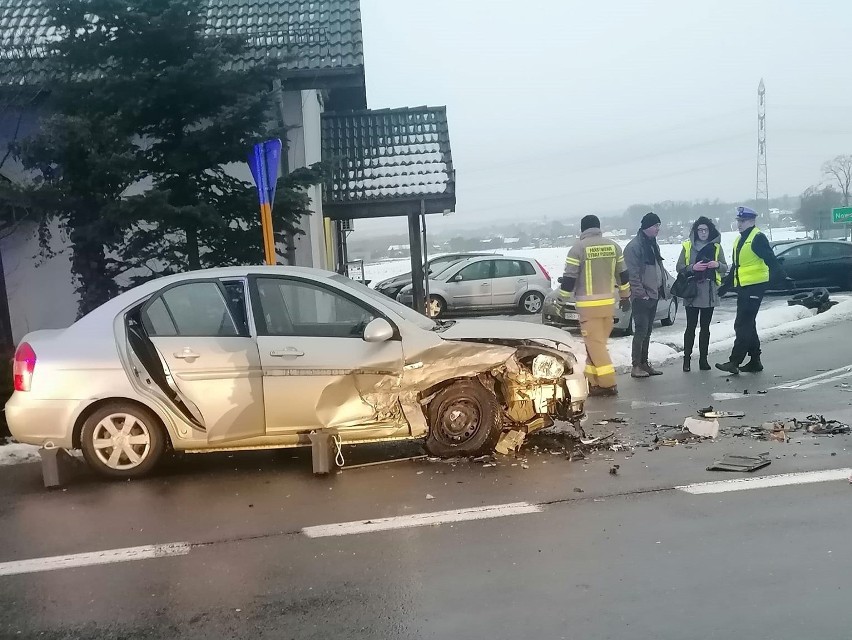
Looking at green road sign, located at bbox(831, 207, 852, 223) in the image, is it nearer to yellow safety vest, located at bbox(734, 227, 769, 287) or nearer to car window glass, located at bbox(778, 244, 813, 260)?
car window glass, located at bbox(778, 244, 813, 260)

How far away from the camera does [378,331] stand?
5762 mm

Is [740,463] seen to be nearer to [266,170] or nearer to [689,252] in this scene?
[689,252]

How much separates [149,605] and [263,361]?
2307 mm

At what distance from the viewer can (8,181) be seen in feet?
28.7

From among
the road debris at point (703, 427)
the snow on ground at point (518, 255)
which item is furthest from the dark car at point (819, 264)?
the road debris at point (703, 427)

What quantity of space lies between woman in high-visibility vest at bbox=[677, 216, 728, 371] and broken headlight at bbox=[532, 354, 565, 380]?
4.05 meters

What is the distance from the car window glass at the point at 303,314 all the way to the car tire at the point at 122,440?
115 cm

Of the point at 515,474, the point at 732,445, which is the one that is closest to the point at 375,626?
the point at 515,474

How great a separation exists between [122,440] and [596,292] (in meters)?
5.07

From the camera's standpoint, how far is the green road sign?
20.6 metres

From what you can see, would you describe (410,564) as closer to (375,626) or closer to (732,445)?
(375,626)

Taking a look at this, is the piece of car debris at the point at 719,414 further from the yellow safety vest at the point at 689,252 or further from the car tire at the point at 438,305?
the car tire at the point at 438,305

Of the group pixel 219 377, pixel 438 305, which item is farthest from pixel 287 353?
pixel 438 305

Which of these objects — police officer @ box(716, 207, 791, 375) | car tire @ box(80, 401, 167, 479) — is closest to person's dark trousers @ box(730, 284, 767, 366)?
police officer @ box(716, 207, 791, 375)
